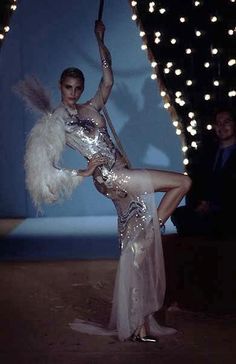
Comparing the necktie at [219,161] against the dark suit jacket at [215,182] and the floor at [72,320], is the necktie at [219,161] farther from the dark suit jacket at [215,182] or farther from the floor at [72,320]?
the floor at [72,320]

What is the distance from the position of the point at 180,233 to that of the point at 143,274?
2.89 feet

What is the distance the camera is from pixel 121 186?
4.78 m

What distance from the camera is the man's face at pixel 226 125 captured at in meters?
5.43

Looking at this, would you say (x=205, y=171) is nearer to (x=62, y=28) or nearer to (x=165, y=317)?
(x=165, y=317)

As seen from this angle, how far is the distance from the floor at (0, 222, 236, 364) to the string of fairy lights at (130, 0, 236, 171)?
1.41m

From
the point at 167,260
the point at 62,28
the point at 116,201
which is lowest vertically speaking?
the point at 167,260

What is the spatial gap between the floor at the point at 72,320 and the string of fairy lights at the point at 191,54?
1411 millimetres

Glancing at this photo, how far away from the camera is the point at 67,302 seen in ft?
19.2

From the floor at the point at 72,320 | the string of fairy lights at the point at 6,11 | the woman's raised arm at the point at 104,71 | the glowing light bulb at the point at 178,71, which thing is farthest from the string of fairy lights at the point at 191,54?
the woman's raised arm at the point at 104,71

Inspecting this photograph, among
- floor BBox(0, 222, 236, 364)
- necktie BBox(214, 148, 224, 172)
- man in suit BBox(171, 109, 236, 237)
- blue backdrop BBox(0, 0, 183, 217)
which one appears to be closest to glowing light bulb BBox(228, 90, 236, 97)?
man in suit BBox(171, 109, 236, 237)

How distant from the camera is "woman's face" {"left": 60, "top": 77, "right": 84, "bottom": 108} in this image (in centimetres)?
474

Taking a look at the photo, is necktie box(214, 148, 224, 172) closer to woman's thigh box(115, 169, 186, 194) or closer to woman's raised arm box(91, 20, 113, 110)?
woman's thigh box(115, 169, 186, 194)

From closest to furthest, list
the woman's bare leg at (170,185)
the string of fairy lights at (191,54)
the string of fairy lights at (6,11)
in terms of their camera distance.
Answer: the woman's bare leg at (170,185) → the string of fairy lights at (191,54) → the string of fairy lights at (6,11)

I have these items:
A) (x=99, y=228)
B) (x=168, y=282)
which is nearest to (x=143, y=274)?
(x=168, y=282)
